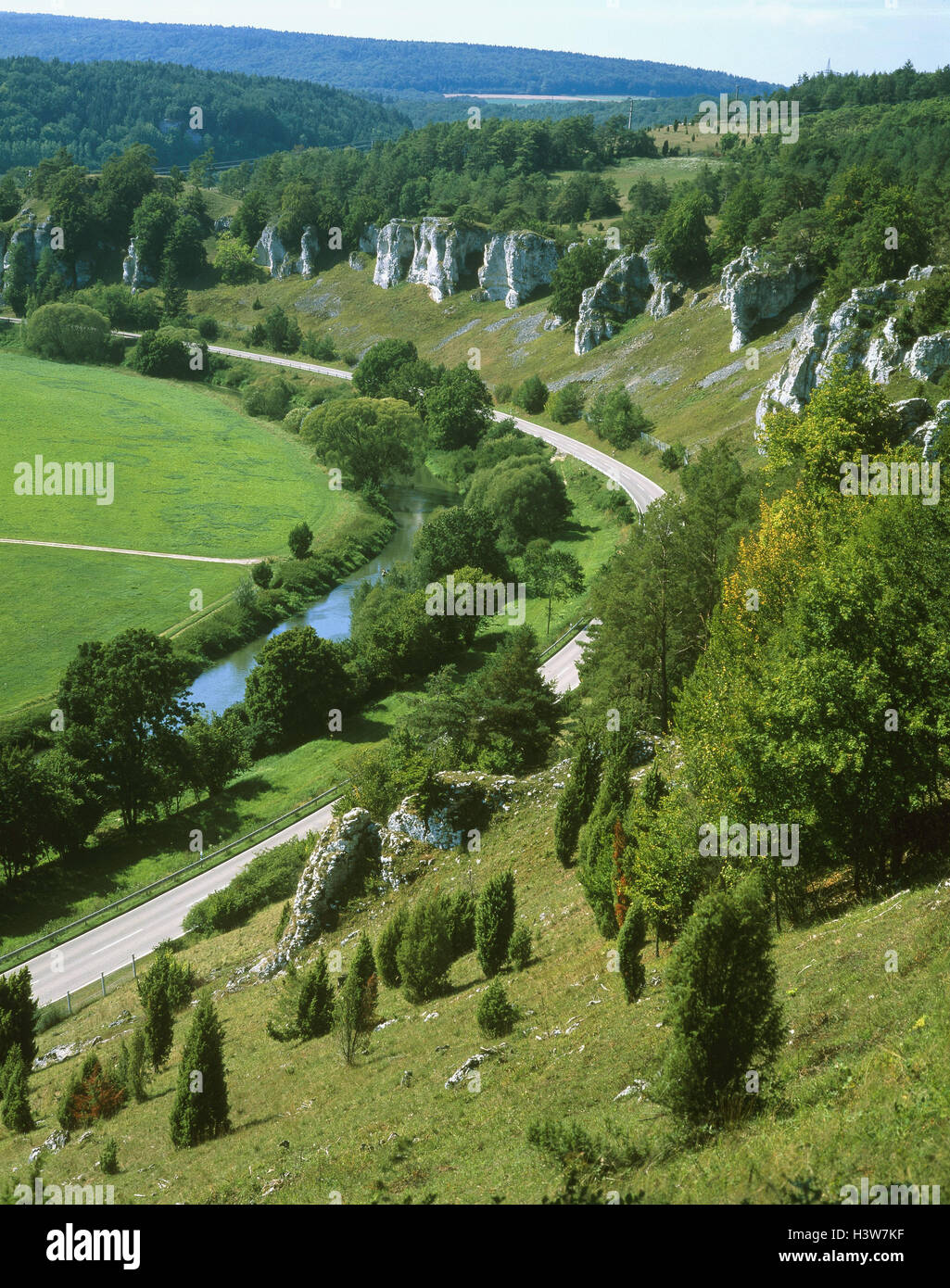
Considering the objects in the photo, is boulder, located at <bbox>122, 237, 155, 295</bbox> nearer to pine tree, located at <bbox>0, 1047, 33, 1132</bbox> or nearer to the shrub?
the shrub

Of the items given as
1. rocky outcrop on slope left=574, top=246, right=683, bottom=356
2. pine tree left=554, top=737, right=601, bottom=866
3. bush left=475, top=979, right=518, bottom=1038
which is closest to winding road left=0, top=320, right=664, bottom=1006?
pine tree left=554, top=737, right=601, bottom=866

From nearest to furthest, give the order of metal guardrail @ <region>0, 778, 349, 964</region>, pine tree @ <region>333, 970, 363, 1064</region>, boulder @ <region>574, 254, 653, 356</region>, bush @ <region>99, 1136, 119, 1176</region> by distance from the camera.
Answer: bush @ <region>99, 1136, 119, 1176</region>
pine tree @ <region>333, 970, 363, 1064</region>
metal guardrail @ <region>0, 778, 349, 964</region>
boulder @ <region>574, 254, 653, 356</region>

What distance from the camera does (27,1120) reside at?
86.7ft

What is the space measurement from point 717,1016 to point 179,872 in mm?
34957

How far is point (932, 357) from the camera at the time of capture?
203ft

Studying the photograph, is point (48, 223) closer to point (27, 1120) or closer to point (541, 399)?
point (541, 399)

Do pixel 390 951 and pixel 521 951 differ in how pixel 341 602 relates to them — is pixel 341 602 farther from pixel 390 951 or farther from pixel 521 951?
pixel 521 951

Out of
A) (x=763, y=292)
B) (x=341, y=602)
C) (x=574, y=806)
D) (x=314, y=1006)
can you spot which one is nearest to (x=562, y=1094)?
(x=314, y=1006)

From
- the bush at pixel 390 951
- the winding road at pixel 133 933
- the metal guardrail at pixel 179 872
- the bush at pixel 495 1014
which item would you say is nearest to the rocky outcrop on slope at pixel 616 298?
the metal guardrail at pixel 179 872

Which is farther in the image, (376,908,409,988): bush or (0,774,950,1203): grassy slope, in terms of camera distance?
(376,908,409,988): bush

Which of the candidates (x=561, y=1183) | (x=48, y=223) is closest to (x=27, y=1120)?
(x=561, y=1183)

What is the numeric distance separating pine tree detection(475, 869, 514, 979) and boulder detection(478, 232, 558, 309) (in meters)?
124

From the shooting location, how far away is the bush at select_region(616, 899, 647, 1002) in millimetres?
20875
